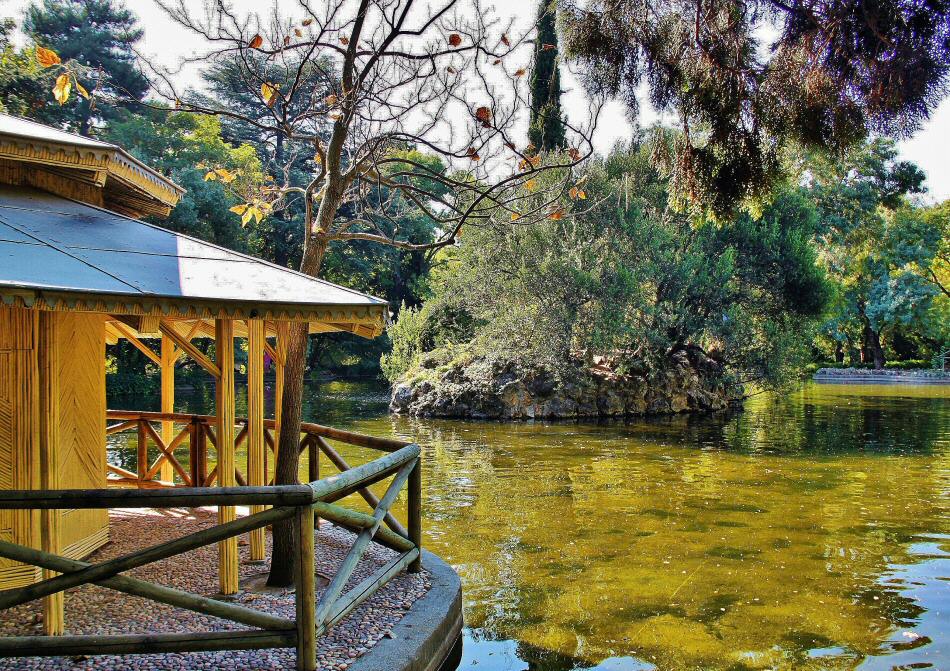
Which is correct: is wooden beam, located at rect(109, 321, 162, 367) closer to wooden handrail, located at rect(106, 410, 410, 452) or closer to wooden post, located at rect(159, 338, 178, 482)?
wooden post, located at rect(159, 338, 178, 482)

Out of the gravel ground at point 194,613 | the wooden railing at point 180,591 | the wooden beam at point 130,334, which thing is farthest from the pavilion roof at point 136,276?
the wooden beam at point 130,334

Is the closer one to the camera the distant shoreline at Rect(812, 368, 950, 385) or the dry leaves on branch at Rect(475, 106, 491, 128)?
the dry leaves on branch at Rect(475, 106, 491, 128)

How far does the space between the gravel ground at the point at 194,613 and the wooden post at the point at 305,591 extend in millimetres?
181

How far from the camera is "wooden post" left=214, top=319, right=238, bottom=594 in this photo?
5.93m

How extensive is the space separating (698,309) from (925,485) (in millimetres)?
11788

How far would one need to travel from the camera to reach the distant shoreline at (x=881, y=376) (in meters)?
41.6

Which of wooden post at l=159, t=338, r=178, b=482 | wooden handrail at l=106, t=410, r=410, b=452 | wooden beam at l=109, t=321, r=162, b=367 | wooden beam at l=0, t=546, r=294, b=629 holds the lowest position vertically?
wooden beam at l=0, t=546, r=294, b=629

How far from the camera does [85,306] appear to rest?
457 centimetres

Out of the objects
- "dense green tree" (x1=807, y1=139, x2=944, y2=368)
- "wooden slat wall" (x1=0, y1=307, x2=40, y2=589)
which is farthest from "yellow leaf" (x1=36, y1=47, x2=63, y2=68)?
"dense green tree" (x1=807, y1=139, x2=944, y2=368)

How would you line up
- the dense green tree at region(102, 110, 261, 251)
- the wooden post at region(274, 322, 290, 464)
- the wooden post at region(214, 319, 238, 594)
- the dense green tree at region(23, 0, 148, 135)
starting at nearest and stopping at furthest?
1. the wooden post at region(214, 319, 238, 594)
2. the wooden post at region(274, 322, 290, 464)
3. the dense green tree at region(102, 110, 261, 251)
4. the dense green tree at region(23, 0, 148, 135)

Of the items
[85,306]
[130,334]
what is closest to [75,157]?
[85,306]

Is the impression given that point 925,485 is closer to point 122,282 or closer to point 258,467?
point 258,467

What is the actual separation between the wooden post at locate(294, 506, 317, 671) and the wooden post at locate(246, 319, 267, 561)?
85.6 inches

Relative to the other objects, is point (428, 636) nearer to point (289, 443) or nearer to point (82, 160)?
point (289, 443)
